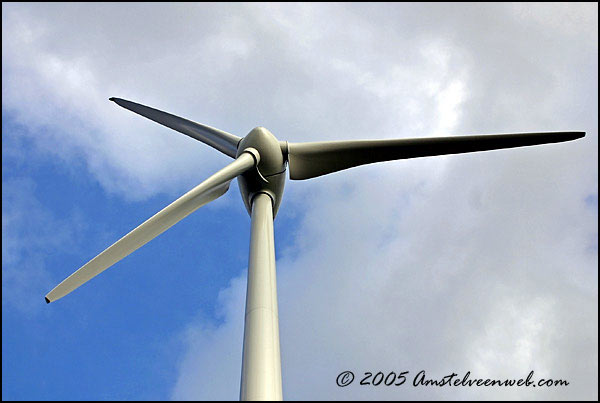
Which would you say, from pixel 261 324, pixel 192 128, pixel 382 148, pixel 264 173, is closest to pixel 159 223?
pixel 264 173

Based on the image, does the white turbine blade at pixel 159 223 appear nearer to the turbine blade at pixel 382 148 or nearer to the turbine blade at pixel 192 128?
the turbine blade at pixel 382 148

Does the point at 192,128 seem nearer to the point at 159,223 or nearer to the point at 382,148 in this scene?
the point at 159,223

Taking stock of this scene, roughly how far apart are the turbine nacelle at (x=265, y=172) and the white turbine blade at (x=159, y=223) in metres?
0.28

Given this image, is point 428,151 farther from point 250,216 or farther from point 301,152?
point 250,216

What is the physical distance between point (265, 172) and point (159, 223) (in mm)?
3504

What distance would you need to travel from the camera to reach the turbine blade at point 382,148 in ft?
47.3

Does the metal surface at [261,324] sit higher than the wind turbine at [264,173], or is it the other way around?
the wind turbine at [264,173]

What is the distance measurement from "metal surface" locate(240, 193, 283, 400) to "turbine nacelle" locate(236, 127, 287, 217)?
57.7 inches

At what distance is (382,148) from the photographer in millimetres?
14844

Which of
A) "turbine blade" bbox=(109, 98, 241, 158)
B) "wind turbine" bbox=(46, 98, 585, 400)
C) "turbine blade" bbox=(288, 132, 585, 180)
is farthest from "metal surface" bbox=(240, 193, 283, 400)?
"turbine blade" bbox=(109, 98, 241, 158)

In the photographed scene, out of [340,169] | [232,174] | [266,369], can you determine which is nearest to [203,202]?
[232,174]

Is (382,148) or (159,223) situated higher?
(382,148)

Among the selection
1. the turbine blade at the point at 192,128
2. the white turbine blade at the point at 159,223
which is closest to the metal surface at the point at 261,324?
the white turbine blade at the point at 159,223

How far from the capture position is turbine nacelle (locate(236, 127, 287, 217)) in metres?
14.6
